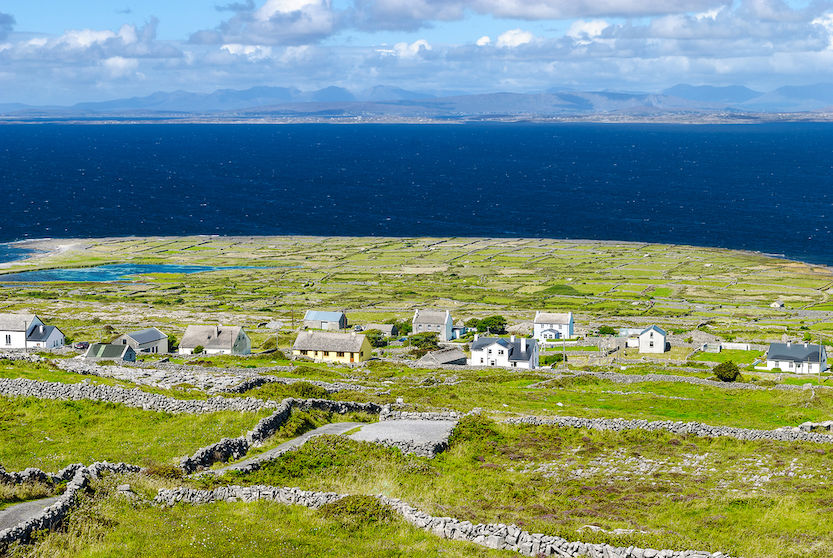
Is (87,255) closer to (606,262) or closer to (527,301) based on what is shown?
(527,301)

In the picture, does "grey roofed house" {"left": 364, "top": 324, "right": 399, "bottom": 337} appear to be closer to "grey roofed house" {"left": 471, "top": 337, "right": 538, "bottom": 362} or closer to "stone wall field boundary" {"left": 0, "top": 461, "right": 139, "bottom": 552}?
"grey roofed house" {"left": 471, "top": 337, "right": 538, "bottom": 362}

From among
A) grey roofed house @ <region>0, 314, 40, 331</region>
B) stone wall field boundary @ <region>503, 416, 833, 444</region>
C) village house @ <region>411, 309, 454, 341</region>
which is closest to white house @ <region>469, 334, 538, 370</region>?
village house @ <region>411, 309, 454, 341</region>

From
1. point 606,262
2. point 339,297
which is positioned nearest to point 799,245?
point 606,262

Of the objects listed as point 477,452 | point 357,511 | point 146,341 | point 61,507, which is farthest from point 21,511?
point 146,341

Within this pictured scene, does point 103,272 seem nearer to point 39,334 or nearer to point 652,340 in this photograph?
point 39,334

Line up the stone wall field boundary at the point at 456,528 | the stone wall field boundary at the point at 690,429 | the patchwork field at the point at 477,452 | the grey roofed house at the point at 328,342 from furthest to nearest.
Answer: the grey roofed house at the point at 328,342 < the stone wall field boundary at the point at 690,429 < the patchwork field at the point at 477,452 < the stone wall field boundary at the point at 456,528

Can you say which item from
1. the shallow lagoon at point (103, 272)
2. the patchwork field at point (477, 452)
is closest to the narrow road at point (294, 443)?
the patchwork field at point (477, 452)

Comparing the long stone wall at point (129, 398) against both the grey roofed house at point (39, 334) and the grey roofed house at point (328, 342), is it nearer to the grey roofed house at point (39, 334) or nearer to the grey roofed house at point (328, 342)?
the grey roofed house at point (328, 342)
